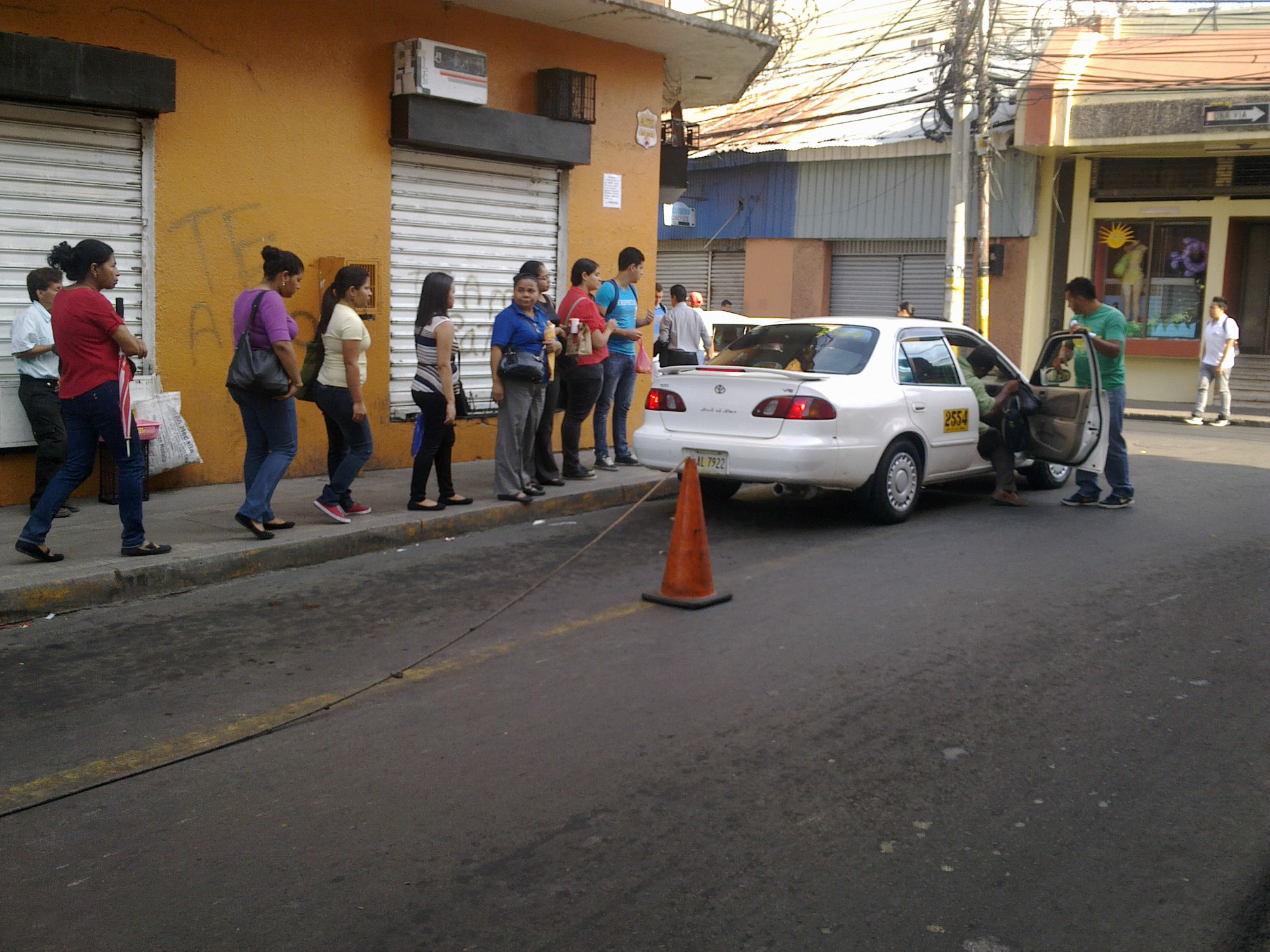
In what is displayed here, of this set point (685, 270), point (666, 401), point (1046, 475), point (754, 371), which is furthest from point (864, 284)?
point (754, 371)

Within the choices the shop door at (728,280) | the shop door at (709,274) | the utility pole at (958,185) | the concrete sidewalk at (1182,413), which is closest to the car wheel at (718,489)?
the utility pole at (958,185)

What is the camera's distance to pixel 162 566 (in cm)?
681

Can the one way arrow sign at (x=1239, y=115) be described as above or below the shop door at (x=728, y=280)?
above

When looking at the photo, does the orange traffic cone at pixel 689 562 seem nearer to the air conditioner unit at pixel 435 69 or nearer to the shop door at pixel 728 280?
the air conditioner unit at pixel 435 69

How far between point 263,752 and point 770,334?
575 centimetres

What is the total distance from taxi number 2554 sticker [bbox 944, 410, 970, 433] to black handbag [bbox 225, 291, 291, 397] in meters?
4.90

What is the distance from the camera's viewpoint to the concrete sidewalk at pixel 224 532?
650 cm

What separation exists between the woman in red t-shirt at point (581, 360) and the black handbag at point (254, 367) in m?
2.91

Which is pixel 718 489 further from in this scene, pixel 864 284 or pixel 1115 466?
pixel 864 284

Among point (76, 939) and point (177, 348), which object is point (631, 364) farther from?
point (76, 939)

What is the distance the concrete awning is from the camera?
10969 mm

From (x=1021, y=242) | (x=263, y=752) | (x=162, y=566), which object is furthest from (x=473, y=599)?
(x=1021, y=242)

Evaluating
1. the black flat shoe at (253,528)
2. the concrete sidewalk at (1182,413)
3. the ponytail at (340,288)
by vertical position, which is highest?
the ponytail at (340,288)

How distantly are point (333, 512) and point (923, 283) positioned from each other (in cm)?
1878
